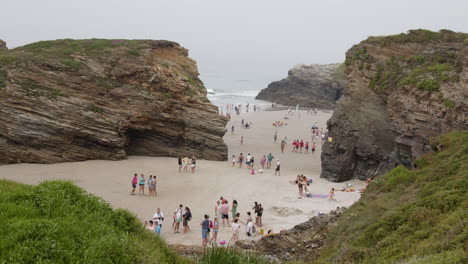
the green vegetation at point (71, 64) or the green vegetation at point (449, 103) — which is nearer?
the green vegetation at point (449, 103)

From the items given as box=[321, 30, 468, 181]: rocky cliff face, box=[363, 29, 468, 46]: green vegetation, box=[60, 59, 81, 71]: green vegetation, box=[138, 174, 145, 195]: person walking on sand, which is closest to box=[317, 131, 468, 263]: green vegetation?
box=[321, 30, 468, 181]: rocky cliff face

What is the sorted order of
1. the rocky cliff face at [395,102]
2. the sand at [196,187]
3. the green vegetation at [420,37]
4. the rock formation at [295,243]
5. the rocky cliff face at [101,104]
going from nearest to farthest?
the rock formation at [295,243] → the sand at [196,187] → the rocky cliff face at [395,102] → the rocky cliff face at [101,104] → the green vegetation at [420,37]

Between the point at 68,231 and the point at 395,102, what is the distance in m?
19.7

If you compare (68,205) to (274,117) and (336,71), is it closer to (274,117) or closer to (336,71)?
(274,117)

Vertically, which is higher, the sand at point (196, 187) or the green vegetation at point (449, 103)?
the green vegetation at point (449, 103)

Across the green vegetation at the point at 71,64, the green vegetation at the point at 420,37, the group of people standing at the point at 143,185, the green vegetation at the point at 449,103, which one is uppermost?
the green vegetation at the point at 420,37

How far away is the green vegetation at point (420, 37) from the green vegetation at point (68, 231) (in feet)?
70.7

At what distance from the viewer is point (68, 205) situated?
6.82 m

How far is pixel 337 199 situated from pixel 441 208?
1105 cm

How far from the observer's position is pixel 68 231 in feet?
19.1

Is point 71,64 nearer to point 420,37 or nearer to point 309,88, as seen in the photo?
point 420,37

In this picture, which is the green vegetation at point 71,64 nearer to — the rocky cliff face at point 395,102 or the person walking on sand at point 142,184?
the person walking on sand at point 142,184

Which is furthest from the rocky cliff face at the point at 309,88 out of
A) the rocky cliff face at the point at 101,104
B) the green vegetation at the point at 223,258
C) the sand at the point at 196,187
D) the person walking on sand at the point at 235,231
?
the green vegetation at the point at 223,258

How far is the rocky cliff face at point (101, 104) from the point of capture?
22.1 metres
